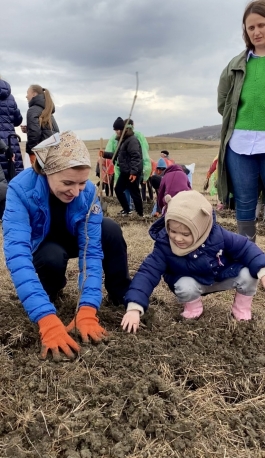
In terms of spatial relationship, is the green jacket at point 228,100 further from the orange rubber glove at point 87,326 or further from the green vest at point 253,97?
the orange rubber glove at point 87,326

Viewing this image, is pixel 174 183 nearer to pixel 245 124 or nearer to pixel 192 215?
pixel 245 124

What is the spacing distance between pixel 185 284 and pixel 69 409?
1169 mm

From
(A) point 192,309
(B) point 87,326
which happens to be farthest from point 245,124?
(B) point 87,326

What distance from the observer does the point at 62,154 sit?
7.84 ft

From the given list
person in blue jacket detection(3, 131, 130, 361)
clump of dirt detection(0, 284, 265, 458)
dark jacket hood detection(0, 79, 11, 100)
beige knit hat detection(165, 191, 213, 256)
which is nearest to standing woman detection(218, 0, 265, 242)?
beige knit hat detection(165, 191, 213, 256)

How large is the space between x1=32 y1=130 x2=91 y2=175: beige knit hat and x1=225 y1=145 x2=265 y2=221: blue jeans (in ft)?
4.91

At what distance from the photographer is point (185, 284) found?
2.85 m

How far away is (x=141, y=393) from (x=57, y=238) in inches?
48.0

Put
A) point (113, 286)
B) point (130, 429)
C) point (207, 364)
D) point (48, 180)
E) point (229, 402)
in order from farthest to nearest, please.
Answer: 1. point (113, 286)
2. point (48, 180)
3. point (207, 364)
4. point (229, 402)
5. point (130, 429)

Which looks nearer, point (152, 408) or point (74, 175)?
point (152, 408)

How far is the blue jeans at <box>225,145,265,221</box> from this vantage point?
11.6 feet

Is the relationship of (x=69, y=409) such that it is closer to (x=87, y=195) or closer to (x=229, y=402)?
(x=229, y=402)

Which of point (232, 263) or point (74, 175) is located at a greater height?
point (74, 175)

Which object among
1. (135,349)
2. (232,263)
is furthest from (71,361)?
(232,263)
